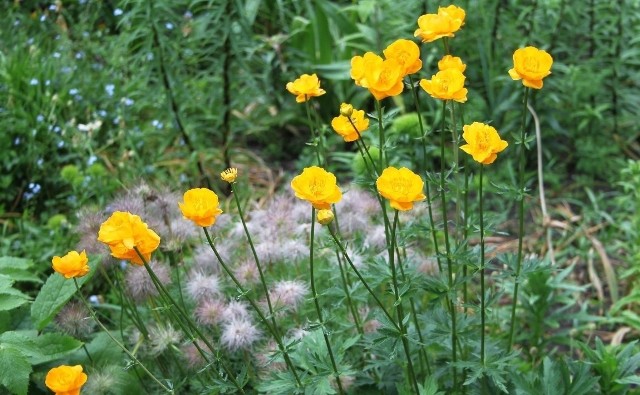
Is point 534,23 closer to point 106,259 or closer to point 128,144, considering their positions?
point 128,144

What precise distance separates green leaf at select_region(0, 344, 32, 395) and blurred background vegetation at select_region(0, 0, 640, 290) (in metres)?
1.26

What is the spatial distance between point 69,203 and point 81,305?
1.31 meters

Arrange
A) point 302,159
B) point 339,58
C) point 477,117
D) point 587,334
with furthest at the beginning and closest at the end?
point 339,58
point 302,159
point 477,117
point 587,334

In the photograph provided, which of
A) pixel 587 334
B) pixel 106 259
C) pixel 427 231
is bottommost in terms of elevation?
pixel 587 334

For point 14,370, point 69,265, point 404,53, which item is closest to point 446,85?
point 404,53

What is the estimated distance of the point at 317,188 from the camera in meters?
1.49

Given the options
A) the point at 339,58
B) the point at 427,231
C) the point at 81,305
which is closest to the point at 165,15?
the point at 339,58

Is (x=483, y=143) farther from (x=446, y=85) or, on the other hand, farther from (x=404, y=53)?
(x=404, y=53)

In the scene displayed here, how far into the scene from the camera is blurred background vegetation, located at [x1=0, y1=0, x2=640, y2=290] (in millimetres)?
3527

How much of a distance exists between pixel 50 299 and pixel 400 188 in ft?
4.01

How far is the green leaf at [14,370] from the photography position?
1909mm

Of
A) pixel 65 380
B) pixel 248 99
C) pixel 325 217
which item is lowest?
pixel 248 99

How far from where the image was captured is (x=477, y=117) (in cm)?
381

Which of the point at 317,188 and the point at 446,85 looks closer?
the point at 317,188
